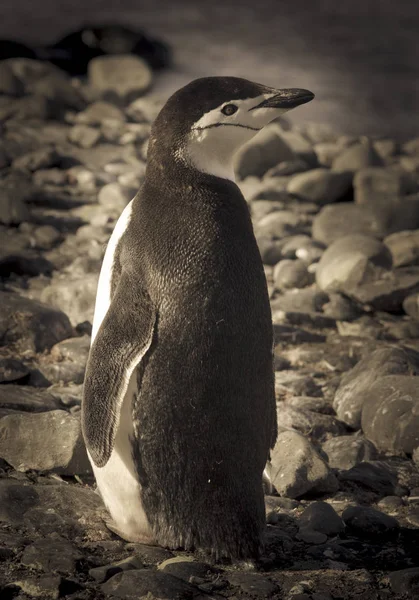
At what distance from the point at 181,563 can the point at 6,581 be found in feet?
1.52

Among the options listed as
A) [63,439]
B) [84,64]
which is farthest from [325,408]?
[84,64]

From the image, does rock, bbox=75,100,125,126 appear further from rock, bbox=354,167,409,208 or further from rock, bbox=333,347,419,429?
rock, bbox=333,347,419,429

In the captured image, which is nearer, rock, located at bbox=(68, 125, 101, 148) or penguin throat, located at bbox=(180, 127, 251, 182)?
penguin throat, located at bbox=(180, 127, 251, 182)

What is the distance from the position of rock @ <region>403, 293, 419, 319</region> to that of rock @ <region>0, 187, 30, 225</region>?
2.68 meters

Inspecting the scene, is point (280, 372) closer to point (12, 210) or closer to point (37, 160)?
point (12, 210)

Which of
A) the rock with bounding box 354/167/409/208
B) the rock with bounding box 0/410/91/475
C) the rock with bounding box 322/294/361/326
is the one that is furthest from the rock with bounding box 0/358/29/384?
the rock with bounding box 354/167/409/208

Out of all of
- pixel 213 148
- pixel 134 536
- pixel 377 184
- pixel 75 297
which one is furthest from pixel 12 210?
pixel 134 536

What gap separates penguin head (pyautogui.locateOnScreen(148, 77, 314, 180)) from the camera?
8.21ft

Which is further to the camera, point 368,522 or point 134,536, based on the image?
point 368,522

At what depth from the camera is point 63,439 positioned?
2898 mm

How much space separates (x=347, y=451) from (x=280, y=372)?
936 millimetres

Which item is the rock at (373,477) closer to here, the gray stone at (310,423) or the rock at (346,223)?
the gray stone at (310,423)

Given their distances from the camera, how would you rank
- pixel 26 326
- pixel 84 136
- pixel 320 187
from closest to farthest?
pixel 26 326, pixel 320 187, pixel 84 136

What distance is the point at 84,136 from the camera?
28.3 ft
